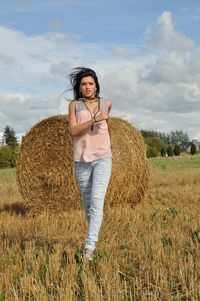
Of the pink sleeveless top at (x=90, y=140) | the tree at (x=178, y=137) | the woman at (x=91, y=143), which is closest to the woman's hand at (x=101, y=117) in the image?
the woman at (x=91, y=143)

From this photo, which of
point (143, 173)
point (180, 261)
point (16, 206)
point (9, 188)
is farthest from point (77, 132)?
point (9, 188)

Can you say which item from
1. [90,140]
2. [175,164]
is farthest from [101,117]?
[175,164]

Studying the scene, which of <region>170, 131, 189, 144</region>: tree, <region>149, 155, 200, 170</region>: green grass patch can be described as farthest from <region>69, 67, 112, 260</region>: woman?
<region>170, 131, 189, 144</region>: tree

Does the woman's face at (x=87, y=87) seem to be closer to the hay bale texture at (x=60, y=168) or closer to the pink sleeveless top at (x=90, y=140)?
the pink sleeveless top at (x=90, y=140)

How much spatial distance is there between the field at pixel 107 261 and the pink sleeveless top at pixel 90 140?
94 centimetres

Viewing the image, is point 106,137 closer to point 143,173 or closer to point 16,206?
point 143,173

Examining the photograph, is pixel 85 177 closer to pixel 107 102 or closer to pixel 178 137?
pixel 107 102

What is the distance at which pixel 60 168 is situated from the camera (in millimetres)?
9641

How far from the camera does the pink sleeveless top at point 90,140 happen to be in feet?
17.1

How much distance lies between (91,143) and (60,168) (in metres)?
4.46

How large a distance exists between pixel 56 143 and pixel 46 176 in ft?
2.20

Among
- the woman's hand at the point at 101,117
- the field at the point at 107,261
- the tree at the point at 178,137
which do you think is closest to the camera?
the field at the point at 107,261

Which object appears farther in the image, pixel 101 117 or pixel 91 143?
pixel 91 143

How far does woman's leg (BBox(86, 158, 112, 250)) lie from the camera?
501 cm
